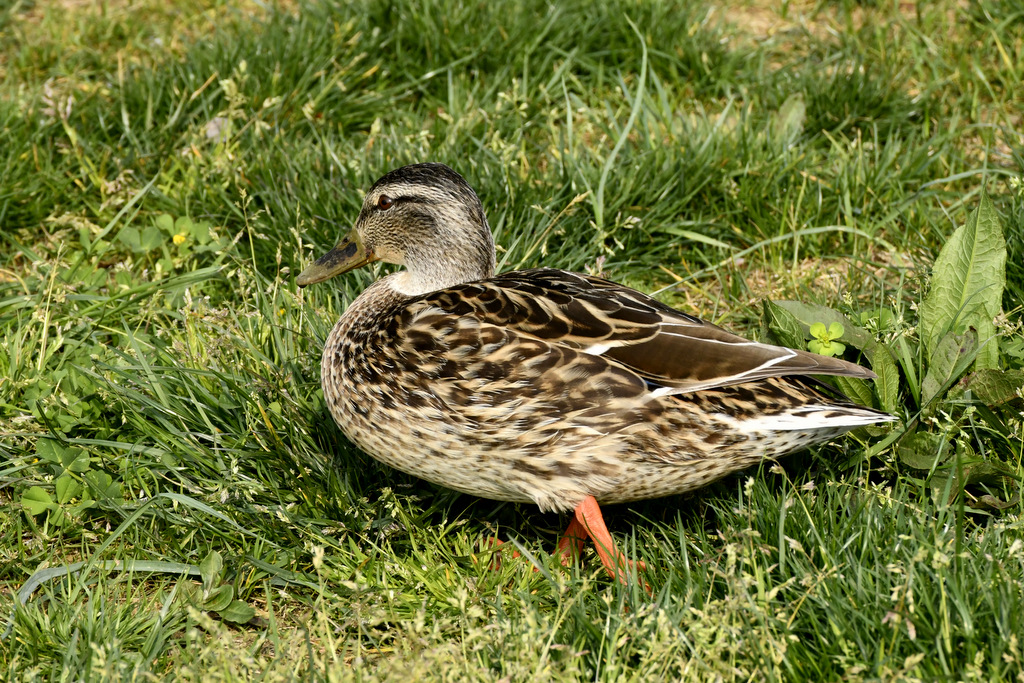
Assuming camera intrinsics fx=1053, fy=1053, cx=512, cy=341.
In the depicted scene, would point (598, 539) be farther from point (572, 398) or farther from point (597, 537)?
point (572, 398)

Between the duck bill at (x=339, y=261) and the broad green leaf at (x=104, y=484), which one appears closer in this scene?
the broad green leaf at (x=104, y=484)

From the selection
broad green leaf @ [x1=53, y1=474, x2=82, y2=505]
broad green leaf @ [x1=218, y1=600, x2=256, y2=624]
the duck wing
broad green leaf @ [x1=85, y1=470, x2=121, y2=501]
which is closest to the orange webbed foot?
the duck wing

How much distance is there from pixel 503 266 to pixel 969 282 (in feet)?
6.20

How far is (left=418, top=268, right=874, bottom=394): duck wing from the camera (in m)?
3.32

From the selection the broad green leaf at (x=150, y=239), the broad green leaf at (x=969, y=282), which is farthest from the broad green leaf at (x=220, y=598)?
the broad green leaf at (x=969, y=282)

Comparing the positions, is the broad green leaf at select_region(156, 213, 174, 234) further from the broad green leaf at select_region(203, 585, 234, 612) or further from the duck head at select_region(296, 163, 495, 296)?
the broad green leaf at select_region(203, 585, 234, 612)

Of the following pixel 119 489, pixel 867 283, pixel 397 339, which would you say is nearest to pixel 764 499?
pixel 397 339

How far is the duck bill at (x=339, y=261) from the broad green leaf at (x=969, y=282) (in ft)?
7.10

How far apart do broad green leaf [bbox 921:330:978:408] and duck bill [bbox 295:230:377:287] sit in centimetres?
215

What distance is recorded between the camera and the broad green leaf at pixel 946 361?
373cm

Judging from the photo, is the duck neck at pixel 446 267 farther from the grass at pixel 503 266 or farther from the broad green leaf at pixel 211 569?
the broad green leaf at pixel 211 569

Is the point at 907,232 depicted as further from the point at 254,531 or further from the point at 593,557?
the point at 254,531

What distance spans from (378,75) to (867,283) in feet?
9.64

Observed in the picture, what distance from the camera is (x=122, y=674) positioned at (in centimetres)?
302
